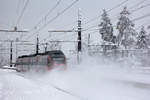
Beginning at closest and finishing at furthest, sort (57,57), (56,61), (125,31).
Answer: (56,61) < (57,57) < (125,31)

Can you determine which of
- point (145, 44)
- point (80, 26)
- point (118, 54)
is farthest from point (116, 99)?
point (145, 44)

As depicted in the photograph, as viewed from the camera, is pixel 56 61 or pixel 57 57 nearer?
pixel 56 61

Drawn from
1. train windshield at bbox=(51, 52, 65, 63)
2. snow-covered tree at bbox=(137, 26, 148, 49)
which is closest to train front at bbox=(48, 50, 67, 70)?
train windshield at bbox=(51, 52, 65, 63)

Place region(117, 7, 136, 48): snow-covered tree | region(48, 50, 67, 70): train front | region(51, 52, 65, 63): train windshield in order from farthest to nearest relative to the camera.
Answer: region(117, 7, 136, 48): snow-covered tree < region(51, 52, 65, 63): train windshield < region(48, 50, 67, 70): train front

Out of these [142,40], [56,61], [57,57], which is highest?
[142,40]

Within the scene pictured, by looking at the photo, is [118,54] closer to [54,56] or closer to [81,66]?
[81,66]

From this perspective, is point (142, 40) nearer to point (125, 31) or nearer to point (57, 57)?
point (125, 31)

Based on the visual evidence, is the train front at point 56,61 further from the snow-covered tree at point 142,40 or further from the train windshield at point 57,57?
the snow-covered tree at point 142,40

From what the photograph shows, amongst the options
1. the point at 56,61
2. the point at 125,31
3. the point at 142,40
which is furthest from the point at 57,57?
the point at 142,40

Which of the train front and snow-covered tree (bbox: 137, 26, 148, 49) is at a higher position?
snow-covered tree (bbox: 137, 26, 148, 49)

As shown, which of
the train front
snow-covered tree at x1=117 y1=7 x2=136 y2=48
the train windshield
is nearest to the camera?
the train front

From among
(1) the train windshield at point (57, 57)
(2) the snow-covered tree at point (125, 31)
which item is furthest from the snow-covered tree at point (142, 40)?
(1) the train windshield at point (57, 57)

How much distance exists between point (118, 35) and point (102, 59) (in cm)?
1761

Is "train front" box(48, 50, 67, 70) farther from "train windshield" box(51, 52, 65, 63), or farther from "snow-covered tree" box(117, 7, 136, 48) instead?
"snow-covered tree" box(117, 7, 136, 48)
